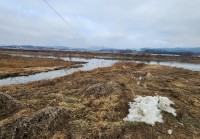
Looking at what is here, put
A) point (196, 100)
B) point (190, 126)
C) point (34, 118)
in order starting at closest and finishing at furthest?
point (34, 118) < point (190, 126) < point (196, 100)

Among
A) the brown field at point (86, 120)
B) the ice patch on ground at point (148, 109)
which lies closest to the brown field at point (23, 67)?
the brown field at point (86, 120)

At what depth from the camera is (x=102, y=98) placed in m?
10.3

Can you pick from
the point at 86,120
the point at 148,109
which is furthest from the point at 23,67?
the point at 148,109

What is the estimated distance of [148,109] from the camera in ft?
29.5

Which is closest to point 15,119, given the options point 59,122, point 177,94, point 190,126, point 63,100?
point 59,122

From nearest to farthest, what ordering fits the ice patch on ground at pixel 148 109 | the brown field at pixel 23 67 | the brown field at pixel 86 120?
the brown field at pixel 86 120 < the ice patch on ground at pixel 148 109 < the brown field at pixel 23 67

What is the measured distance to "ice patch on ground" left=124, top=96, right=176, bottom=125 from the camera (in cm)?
839

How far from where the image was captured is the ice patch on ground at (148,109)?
27.5 feet

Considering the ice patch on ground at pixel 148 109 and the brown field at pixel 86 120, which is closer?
the brown field at pixel 86 120

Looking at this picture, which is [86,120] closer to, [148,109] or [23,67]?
[148,109]

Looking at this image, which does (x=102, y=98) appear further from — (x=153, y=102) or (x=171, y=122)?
(x=171, y=122)

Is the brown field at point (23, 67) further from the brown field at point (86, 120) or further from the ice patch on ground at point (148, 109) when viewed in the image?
the ice patch on ground at point (148, 109)

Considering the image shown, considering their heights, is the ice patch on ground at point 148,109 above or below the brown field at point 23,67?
above

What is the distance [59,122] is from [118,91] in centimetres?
416
